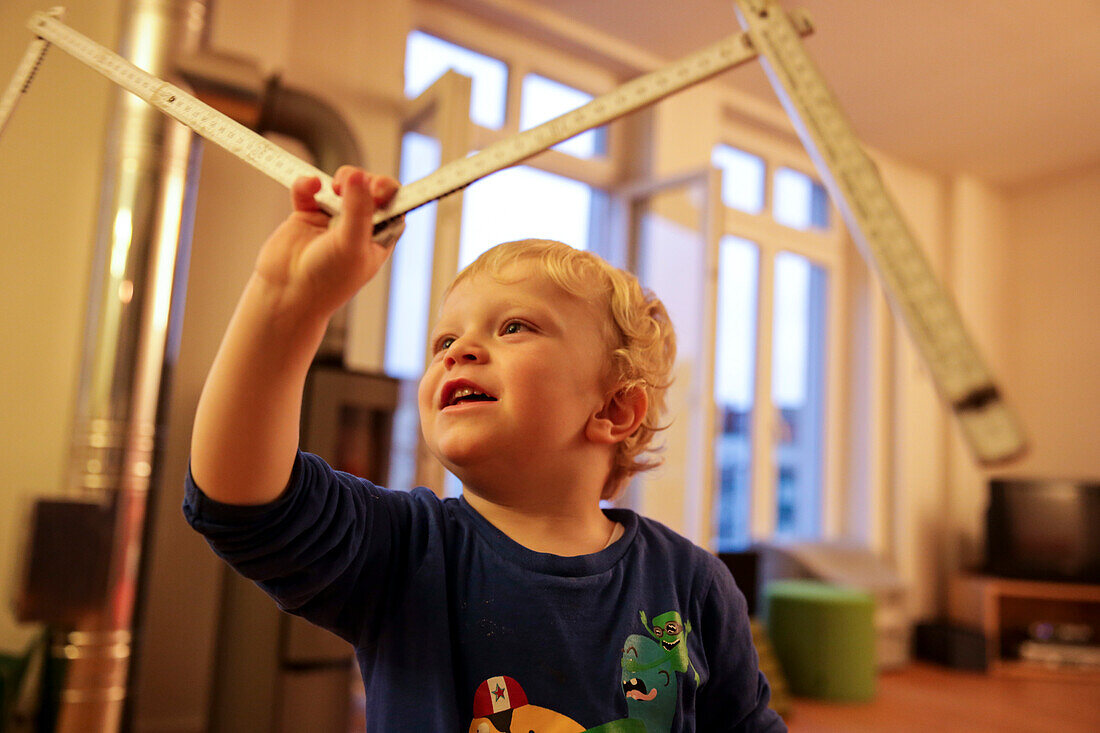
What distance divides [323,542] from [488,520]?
19cm

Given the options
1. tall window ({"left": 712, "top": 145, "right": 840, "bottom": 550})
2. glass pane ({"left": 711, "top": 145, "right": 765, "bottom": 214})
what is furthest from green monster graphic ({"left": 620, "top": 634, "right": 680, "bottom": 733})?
glass pane ({"left": 711, "top": 145, "right": 765, "bottom": 214})

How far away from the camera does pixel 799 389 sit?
512cm

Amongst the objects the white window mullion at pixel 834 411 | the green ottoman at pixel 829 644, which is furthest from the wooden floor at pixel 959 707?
the white window mullion at pixel 834 411

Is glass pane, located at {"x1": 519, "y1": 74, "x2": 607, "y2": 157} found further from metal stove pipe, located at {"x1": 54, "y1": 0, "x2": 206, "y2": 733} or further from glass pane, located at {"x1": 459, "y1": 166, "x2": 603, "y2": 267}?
metal stove pipe, located at {"x1": 54, "y1": 0, "x2": 206, "y2": 733}

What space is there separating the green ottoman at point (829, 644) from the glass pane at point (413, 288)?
7.21 ft

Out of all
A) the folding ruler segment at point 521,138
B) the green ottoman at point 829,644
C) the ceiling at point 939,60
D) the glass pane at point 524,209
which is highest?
the ceiling at point 939,60

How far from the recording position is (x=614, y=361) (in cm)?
90

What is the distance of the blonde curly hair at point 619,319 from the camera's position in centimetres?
87

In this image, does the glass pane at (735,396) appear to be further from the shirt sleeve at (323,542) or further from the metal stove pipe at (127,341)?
the shirt sleeve at (323,542)

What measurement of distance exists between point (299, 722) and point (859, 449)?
13.5 feet

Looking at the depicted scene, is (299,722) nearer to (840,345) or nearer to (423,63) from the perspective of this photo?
(423,63)

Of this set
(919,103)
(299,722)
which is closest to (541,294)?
(299,722)

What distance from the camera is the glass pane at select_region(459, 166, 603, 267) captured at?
129 inches

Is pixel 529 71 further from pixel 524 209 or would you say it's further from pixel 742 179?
pixel 742 179
